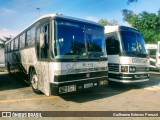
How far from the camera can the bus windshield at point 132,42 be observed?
389 inches

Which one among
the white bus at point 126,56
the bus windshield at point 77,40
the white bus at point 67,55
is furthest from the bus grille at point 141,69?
the bus windshield at point 77,40

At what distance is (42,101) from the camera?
25.8ft

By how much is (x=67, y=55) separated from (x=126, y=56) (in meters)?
3.62

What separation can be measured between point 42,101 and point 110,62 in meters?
4.26

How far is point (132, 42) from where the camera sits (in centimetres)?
1014

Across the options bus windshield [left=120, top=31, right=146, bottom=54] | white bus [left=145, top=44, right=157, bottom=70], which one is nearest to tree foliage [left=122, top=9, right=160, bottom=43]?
white bus [left=145, top=44, right=157, bottom=70]

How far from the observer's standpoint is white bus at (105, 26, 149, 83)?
970 cm

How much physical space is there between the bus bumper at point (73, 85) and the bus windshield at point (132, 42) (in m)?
2.42

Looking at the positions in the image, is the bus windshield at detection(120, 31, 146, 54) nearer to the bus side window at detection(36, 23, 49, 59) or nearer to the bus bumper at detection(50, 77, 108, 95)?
the bus bumper at detection(50, 77, 108, 95)

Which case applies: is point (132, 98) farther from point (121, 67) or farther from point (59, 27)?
point (59, 27)

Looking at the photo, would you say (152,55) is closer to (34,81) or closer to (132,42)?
(132,42)

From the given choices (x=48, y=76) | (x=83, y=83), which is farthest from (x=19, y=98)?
(x=83, y=83)

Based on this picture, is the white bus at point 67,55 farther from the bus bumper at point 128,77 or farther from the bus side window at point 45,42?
the bus bumper at point 128,77

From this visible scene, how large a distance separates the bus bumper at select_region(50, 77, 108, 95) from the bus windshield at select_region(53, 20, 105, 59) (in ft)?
3.02
